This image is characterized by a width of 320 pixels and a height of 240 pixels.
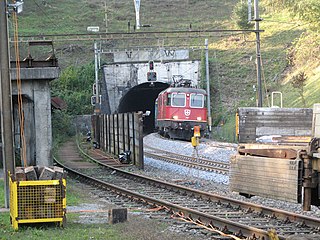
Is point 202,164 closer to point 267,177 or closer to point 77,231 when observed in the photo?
point 77,231

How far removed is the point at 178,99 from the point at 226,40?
1046 inches

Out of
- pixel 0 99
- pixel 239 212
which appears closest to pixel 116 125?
pixel 0 99

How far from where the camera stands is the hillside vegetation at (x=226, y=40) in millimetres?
45906

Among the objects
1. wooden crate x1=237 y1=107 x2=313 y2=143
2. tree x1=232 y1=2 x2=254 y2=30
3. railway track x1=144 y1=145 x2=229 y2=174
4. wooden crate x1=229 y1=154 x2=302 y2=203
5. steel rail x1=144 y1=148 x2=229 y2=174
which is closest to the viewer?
wooden crate x1=229 y1=154 x2=302 y2=203

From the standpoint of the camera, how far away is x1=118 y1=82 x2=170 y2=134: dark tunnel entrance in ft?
200

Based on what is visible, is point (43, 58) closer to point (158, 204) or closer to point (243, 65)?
point (158, 204)

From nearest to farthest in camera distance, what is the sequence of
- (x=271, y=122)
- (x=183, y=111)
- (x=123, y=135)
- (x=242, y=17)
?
(x=123, y=135)
(x=271, y=122)
(x=183, y=111)
(x=242, y=17)

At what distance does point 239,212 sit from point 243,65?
46.8 meters

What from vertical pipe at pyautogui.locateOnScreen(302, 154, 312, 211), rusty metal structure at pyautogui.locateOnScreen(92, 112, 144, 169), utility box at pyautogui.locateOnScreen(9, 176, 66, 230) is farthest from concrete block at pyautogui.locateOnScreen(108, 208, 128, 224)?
rusty metal structure at pyautogui.locateOnScreen(92, 112, 144, 169)

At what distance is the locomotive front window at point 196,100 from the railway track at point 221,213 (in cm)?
2304

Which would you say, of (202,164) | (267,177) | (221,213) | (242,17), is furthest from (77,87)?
(267,177)

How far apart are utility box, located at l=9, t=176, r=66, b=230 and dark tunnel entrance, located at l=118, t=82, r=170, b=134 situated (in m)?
48.1

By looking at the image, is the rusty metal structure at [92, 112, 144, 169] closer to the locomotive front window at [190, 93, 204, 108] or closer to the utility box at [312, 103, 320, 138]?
the locomotive front window at [190, 93, 204, 108]

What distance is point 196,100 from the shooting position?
43.0 metres
